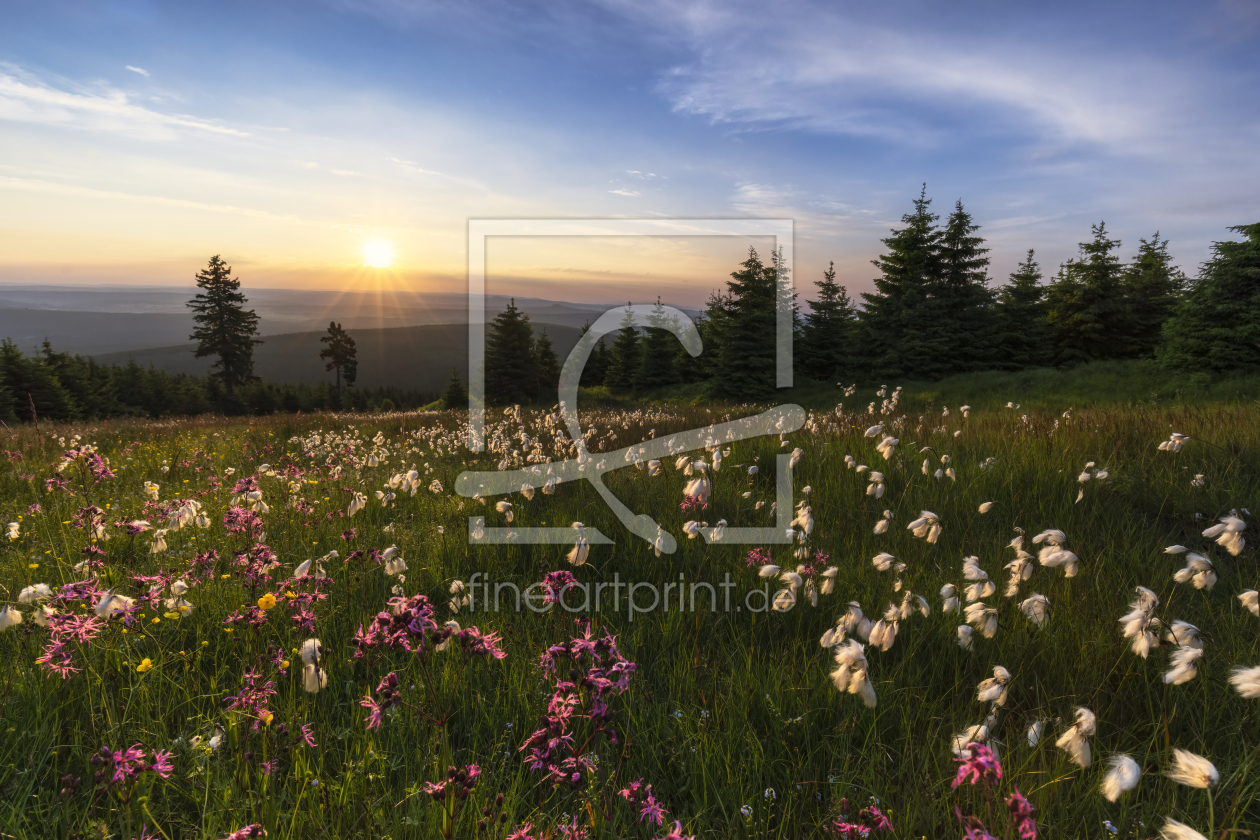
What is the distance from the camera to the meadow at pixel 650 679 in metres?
1.95

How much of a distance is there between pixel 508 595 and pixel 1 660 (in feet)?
8.28

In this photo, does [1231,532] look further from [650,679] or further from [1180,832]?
[650,679]

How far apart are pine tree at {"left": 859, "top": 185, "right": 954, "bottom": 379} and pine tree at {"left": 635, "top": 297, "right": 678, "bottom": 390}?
15.8 meters

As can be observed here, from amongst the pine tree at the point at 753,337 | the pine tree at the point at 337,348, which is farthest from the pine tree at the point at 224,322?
the pine tree at the point at 753,337

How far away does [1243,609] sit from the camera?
3293mm

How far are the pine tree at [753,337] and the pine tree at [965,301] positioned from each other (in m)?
9.90

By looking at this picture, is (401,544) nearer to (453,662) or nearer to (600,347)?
(453,662)

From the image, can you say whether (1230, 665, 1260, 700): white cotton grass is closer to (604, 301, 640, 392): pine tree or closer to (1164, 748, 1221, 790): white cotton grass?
(1164, 748, 1221, 790): white cotton grass

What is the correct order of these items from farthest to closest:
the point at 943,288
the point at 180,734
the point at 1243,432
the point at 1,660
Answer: the point at 943,288 → the point at 1243,432 → the point at 1,660 → the point at 180,734

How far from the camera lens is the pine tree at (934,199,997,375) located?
113 ft

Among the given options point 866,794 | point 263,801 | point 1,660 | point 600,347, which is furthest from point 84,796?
point 600,347

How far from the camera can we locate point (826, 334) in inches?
1613

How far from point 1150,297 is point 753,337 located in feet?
83.9

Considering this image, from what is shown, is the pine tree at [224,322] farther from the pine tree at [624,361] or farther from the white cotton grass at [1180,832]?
the white cotton grass at [1180,832]
